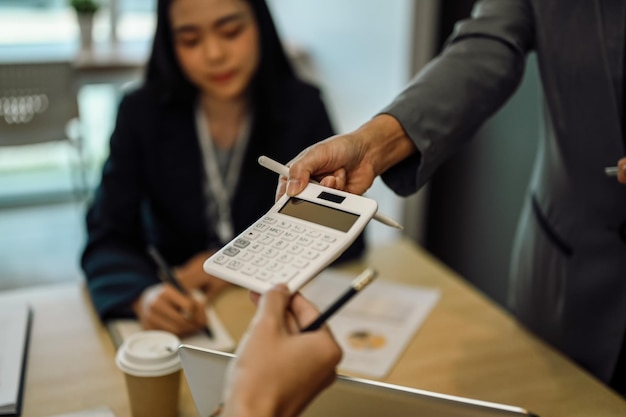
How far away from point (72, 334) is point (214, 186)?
503mm

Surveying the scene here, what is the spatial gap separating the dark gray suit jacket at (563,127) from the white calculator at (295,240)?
19 centimetres

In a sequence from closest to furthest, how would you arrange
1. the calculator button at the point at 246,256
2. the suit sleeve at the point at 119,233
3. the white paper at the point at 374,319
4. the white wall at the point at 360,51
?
1. the calculator button at the point at 246,256
2. the white paper at the point at 374,319
3. the suit sleeve at the point at 119,233
4. the white wall at the point at 360,51

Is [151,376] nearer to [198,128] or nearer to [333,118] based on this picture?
[198,128]

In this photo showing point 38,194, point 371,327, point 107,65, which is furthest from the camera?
point 38,194

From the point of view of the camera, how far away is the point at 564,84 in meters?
0.97

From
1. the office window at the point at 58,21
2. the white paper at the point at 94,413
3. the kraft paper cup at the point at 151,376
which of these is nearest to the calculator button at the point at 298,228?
the kraft paper cup at the point at 151,376

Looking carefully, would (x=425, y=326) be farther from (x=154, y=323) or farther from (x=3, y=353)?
(x=3, y=353)

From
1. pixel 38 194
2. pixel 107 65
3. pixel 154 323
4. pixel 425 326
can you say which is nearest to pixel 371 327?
pixel 425 326

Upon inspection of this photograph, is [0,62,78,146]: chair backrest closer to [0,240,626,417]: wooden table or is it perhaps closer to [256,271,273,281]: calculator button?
[0,240,626,417]: wooden table

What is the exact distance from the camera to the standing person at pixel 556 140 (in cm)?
86

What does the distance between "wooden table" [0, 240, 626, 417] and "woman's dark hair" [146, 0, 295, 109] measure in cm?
48

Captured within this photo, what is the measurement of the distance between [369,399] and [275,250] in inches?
8.1

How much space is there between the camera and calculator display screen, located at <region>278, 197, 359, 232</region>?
0.68 m

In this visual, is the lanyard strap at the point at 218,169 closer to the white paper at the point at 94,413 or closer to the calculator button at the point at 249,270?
the white paper at the point at 94,413
